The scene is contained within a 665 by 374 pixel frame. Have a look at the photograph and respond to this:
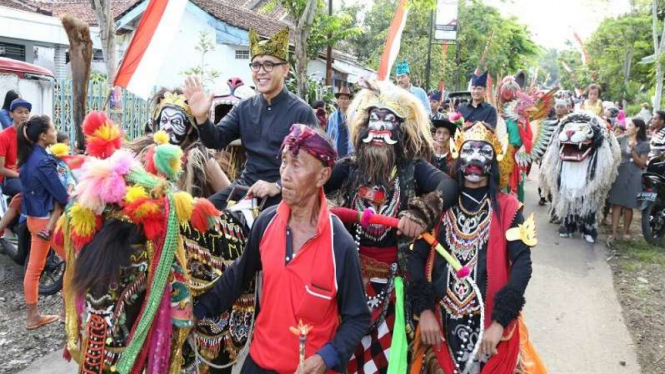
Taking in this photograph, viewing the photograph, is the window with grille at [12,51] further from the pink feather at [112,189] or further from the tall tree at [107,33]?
the pink feather at [112,189]

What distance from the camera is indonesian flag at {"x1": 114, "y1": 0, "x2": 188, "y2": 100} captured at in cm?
471

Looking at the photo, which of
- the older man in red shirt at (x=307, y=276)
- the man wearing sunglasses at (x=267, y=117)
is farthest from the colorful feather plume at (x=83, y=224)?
the man wearing sunglasses at (x=267, y=117)

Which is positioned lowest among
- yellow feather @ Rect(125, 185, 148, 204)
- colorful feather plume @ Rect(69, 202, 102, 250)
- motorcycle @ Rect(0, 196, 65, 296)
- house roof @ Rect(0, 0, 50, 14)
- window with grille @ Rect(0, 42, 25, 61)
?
motorcycle @ Rect(0, 196, 65, 296)

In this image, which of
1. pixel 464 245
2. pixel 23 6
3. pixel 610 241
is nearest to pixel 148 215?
pixel 464 245

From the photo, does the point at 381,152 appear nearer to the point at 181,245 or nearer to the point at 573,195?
the point at 181,245

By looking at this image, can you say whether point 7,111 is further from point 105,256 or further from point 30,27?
point 30,27

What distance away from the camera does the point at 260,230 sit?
8.85 ft

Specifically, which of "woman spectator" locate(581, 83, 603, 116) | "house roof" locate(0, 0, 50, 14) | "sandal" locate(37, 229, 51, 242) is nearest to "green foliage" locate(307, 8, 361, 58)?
"woman spectator" locate(581, 83, 603, 116)

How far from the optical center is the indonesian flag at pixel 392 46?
7880 mm

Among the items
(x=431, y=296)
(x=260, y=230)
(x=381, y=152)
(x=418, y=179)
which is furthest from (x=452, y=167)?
(x=260, y=230)

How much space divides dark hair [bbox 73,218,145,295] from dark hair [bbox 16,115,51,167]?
395 cm

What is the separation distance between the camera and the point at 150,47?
4.86 m

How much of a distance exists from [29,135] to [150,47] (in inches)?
69.3

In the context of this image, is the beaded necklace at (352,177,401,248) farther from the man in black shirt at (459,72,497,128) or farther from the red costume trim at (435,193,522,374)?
the man in black shirt at (459,72,497,128)
